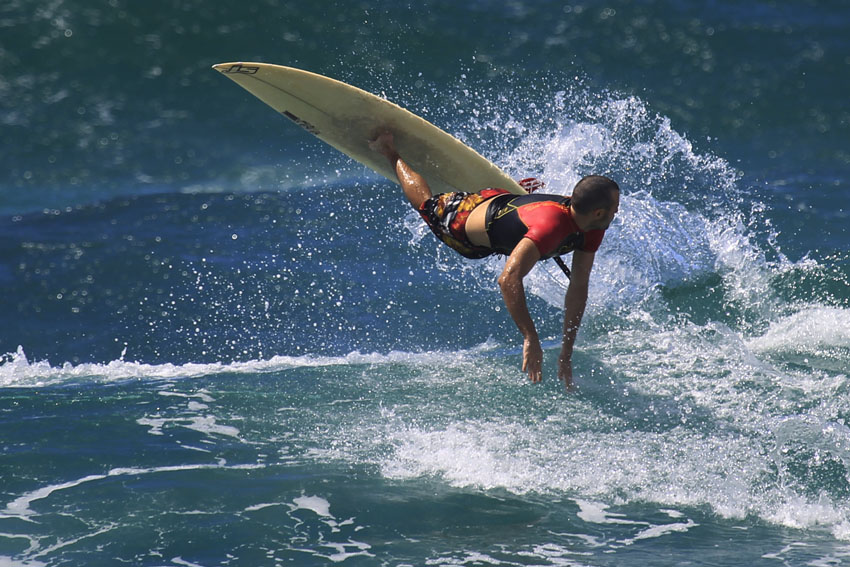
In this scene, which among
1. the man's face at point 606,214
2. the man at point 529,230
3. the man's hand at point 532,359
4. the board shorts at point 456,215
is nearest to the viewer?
the man's hand at point 532,359

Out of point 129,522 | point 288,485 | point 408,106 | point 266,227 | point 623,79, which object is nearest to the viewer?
point 129,522

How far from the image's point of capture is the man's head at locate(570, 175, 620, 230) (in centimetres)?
533

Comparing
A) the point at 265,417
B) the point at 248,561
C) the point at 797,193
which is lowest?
the point at 248,561

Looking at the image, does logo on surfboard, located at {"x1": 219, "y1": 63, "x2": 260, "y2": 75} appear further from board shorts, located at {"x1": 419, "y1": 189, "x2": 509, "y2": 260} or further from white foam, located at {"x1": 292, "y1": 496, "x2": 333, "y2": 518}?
white foam, located at {"x1": 292, "y1": 496, "x2": 333, "y2": 518}

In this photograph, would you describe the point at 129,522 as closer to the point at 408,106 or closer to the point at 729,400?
the point at 729,400

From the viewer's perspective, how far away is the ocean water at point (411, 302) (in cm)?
466

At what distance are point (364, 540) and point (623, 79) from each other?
40.4 ft

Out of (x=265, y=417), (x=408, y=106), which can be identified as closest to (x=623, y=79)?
(x=408, y=106)

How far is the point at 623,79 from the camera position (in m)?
15.2

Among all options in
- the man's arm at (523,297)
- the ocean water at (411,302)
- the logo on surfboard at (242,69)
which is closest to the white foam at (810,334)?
the ocean water at (411,302)

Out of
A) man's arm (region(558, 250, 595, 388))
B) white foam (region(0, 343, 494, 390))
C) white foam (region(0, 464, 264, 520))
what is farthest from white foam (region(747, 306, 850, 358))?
white foam (region(0, 464, 264, 520))

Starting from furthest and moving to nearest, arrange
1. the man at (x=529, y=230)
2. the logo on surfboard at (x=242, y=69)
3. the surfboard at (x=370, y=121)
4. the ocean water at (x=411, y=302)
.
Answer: the surfboard at (x=370, y=121) → the logo on surfboard at (x=242, y=69) → the man at (x=529, y=230) → the ocean water at (x=411, y=302)

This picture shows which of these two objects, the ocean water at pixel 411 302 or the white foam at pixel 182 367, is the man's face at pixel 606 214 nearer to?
the ocean water at pixel 411 302

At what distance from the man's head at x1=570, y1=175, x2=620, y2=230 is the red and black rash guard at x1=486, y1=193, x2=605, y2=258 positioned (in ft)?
0.48
